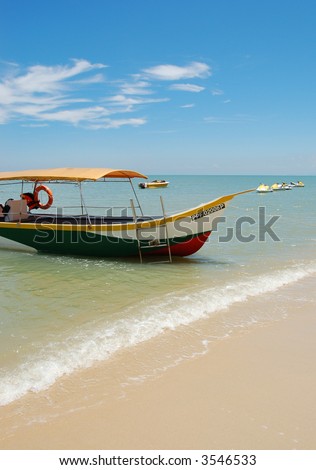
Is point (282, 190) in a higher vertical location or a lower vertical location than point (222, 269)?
higher

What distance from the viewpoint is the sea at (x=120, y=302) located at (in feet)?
16.7

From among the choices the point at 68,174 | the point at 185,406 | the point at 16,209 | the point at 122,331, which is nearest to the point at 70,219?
the point at 16,209

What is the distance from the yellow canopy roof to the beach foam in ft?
13.9

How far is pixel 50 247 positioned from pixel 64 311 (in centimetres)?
529

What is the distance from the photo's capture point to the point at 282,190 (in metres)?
62.7

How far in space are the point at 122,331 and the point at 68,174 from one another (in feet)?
20.2

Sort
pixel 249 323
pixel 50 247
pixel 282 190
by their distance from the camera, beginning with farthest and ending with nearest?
pixel 282 190 → pixel 50 247 → pixel 249 323

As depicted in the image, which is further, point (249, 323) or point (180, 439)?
point (249, 323)

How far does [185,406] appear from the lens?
3.91 meters

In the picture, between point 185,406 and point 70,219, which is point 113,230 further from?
point 185,406

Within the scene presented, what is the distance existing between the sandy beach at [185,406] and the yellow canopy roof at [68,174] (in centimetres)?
629
